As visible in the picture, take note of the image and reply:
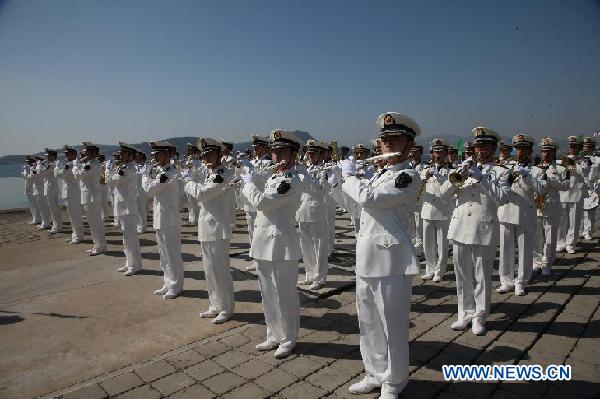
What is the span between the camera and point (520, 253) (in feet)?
21.7

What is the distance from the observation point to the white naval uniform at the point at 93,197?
9.87 meters

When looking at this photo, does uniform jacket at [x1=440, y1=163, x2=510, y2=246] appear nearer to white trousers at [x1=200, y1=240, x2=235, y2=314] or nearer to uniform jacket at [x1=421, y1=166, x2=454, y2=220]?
uniform jacket at [x1=421, y1=166, x2=454, y2=220]

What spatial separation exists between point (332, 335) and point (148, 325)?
9.33ft

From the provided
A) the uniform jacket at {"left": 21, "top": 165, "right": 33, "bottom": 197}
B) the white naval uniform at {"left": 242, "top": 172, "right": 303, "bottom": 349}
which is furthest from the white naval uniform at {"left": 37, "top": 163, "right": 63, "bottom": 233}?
the white naval uniform at {"left": 242, "top": 172, "right": 303, "bottom": 349}

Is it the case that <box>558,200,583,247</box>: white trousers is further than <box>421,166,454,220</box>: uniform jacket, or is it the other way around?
<box>558,200,583,247</box>: white trousers

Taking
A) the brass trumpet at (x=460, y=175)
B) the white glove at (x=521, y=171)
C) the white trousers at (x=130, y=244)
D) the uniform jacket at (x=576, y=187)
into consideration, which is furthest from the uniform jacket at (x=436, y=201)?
the white trousers at (x=130, y=244)

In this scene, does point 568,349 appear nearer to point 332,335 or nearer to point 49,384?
point 332,335

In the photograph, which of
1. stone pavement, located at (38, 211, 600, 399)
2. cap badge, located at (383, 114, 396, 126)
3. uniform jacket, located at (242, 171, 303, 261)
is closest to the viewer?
cap badge, located at (383, 114, 396, 126)

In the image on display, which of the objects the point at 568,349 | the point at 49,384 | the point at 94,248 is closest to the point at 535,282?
the point at 568,349

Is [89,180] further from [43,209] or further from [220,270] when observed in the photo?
[220,270]

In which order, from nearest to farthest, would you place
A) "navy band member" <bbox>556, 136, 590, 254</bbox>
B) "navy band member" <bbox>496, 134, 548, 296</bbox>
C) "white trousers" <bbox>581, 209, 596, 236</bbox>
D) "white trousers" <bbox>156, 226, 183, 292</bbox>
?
"navy band member" <bbox>496, 134, 548, 296</bbox> < "white trousers" <bbox>156, 226, 183, 292</bbox> < "navy band member" <bbox>556, 136, 590, 254</bbox> < "white trousers" <bbox>581, 209, 596, 236</bbox>

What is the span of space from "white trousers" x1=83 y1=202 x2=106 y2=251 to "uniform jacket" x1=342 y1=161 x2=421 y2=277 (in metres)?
8.83

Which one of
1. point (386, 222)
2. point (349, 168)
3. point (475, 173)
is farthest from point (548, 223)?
point (349, 168)

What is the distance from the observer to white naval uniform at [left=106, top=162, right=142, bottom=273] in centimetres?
808
